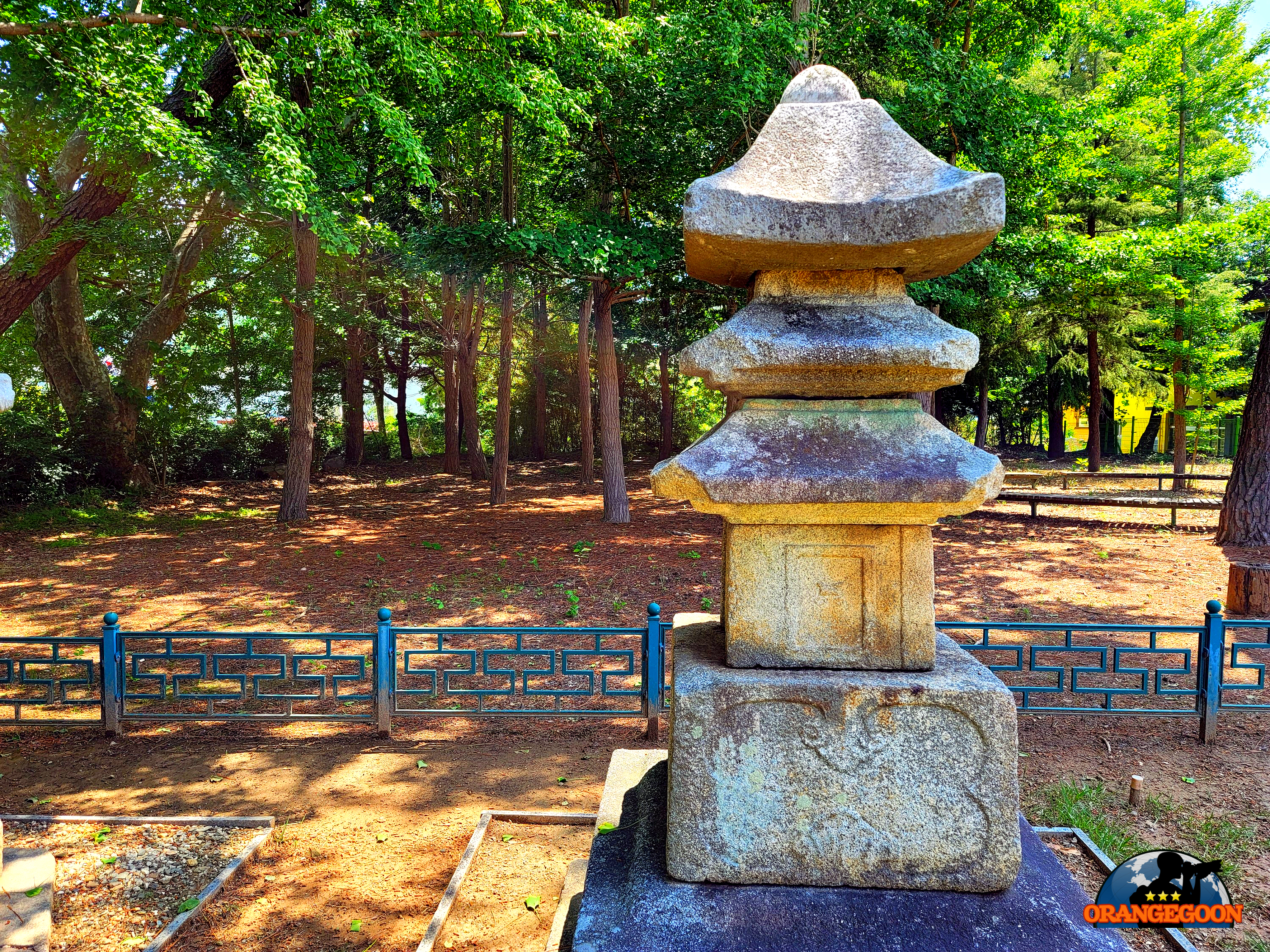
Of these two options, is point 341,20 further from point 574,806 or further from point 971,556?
point 971,556

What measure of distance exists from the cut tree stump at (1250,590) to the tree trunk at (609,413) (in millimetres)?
10130

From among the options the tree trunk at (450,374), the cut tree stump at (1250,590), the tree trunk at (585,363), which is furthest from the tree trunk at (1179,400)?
the tree trunk at (450,374)

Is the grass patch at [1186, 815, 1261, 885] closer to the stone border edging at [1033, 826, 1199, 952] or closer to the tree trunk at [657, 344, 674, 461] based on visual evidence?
the stone border edging at [1033, 826, 1199, 952]

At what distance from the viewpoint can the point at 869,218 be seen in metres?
3.08

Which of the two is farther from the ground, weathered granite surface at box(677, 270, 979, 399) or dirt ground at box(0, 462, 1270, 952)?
weathered granite surface at box(677, 270, 979, 399)

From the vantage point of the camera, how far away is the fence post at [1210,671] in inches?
255

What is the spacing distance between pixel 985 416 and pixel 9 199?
103ft

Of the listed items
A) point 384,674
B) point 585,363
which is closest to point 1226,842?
point 384,674

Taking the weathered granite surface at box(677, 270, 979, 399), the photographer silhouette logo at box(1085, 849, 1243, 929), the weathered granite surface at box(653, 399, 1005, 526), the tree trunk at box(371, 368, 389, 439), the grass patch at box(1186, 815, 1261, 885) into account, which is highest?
the tree trunk at box(371, 368, 389, 439)

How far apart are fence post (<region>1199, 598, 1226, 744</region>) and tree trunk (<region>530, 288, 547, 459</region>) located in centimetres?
2310

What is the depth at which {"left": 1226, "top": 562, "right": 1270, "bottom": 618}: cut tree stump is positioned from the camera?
9.23 metres

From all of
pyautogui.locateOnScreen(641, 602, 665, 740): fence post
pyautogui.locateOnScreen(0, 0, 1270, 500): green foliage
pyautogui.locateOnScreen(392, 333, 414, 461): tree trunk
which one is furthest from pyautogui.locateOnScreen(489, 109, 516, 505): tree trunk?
pyautogui.locateOnScreen(392, 333, 414, 461): tree trunk

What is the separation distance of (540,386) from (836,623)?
2753 centimetres

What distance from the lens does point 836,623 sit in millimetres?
3369
